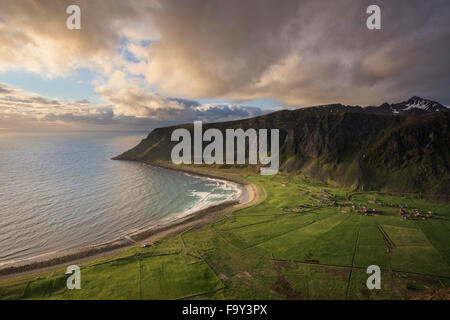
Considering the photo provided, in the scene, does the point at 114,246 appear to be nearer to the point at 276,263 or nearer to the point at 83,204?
→ the point at 83,204

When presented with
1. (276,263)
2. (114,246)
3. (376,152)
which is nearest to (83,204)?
(114,246)

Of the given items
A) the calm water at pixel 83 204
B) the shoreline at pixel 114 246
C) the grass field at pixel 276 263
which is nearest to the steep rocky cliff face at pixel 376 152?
the grass field at pixel 276 263

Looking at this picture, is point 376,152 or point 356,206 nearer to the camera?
point 356,206

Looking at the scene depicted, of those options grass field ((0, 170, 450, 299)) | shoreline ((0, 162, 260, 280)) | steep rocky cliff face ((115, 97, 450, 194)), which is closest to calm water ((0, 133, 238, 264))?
shoreline ((0, 162, 260, 280))

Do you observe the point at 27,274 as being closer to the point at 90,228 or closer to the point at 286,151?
the point at 90,228

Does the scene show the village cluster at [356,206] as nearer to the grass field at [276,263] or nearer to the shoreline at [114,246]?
the grass field at [276,263]
